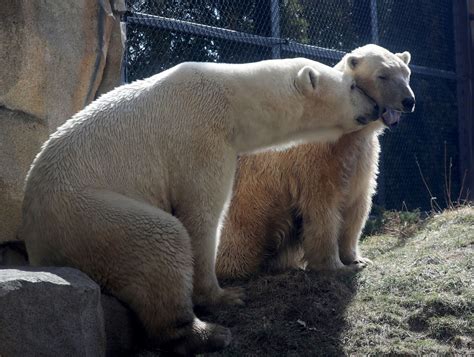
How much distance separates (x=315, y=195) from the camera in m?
5.61

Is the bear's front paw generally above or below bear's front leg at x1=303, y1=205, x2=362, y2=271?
below

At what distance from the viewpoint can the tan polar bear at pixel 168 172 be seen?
157 inches

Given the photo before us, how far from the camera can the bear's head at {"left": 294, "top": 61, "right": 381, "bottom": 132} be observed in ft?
16.4

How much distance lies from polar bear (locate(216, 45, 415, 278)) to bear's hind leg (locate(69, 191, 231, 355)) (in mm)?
1801

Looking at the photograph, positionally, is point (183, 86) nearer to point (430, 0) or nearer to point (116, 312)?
point (116, 312)

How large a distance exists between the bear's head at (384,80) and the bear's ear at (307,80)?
2.24ft

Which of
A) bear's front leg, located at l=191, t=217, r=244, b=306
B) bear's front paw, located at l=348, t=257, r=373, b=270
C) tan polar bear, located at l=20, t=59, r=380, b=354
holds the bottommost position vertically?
bear's front paw, located at l=348, t=257, r=373, b=270

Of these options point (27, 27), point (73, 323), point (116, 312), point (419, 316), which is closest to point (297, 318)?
point (419, 316)

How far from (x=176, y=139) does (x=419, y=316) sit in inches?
73.5

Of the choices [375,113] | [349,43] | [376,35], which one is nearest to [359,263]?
[375,113]

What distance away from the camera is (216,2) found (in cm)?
733

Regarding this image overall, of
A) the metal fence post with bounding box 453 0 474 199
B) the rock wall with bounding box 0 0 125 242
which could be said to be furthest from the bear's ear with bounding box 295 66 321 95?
the metal fence post with bounding box 453 0 474 199

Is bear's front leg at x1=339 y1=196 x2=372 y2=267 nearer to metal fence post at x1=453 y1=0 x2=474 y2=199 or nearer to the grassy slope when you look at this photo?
the grassy slope

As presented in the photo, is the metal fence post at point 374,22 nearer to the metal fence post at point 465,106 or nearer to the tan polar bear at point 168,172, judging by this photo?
the metal fence post at point 465,106
